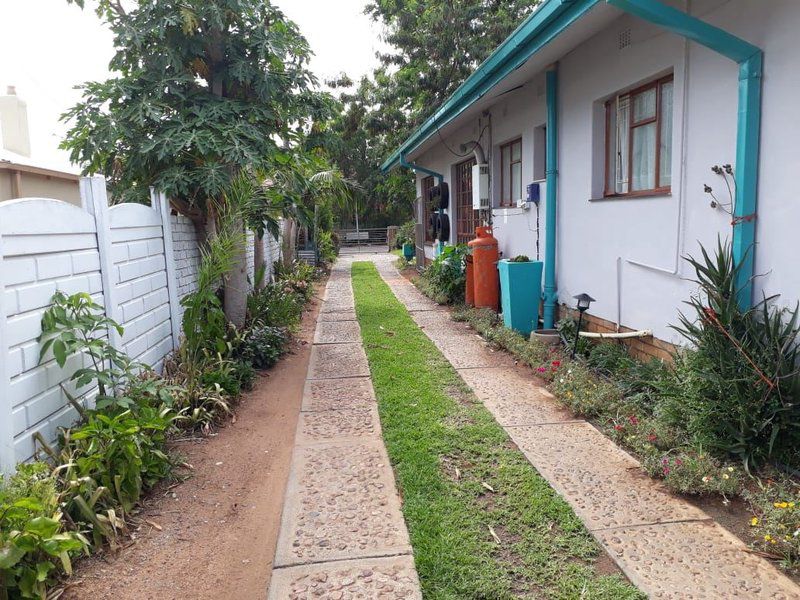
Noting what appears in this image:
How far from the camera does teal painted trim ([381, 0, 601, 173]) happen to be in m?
4.58

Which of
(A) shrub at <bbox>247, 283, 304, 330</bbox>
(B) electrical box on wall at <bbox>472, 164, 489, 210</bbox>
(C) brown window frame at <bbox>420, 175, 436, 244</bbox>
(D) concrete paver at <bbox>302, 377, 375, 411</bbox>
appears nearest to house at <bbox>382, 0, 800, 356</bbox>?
(B) electrical box on wall at <bbox>472, 164, 489, 210</bbox>

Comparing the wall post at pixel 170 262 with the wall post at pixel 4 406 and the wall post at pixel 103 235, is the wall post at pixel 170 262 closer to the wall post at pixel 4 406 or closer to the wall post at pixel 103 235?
the wall post at pixel 103 235

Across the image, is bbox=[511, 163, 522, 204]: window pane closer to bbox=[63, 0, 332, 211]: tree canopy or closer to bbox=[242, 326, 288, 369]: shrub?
bbox=[63, 0, 332, 211]: tree canopy

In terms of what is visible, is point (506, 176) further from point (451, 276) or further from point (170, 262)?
point (170, 262)

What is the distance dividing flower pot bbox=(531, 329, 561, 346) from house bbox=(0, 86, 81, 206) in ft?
16.3

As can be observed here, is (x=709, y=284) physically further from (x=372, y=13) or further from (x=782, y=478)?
(x=372, y=13)

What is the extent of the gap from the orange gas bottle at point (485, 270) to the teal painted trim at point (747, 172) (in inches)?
181

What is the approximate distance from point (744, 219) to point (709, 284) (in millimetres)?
448

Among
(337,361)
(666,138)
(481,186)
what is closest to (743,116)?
(666,138)

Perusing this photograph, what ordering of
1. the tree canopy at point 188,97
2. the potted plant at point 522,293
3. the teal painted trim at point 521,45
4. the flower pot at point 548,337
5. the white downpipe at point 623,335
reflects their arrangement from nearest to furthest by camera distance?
the teal painted trim at point 521,45
the white downpipe at point 623,335
the tree canopy at point 188,97
the flower pot at point 548,337
the potted plant at point 522,293

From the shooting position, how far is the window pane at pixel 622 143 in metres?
5.54

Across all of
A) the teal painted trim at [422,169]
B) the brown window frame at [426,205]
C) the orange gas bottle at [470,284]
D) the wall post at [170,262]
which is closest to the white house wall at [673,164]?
the orange gas bottle at [470,284]

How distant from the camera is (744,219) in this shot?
3727mm

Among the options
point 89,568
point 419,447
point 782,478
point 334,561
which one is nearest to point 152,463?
point 89,568
